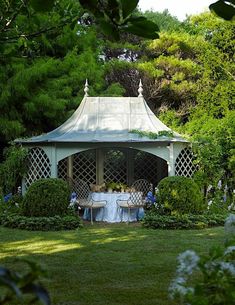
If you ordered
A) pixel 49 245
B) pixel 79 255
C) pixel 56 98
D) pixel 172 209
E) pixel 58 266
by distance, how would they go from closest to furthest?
pixel 58 266 → pixel 79 255 → pixel 49 245 → pixel 172 209 → pixel 56 98

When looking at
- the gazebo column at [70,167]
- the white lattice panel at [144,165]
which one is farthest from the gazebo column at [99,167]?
the white lattice panel at [144,165]

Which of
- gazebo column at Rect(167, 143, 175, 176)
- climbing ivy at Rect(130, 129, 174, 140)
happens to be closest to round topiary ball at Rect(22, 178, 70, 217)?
climbing ivy at Rect(130, 129, 174, 140)

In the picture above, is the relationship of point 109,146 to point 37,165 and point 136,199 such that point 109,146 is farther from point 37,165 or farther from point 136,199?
point 37,165

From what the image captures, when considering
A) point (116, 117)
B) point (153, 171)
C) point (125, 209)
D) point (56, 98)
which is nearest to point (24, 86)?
point (56, 98)

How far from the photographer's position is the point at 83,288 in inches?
230

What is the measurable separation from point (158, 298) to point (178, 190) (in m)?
6.02

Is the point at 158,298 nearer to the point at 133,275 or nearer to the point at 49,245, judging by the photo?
the point at 133,275

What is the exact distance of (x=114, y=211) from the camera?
39.8ft

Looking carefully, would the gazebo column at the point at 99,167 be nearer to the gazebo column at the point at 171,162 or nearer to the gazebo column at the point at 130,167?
the gazebo column at the point at 130,167

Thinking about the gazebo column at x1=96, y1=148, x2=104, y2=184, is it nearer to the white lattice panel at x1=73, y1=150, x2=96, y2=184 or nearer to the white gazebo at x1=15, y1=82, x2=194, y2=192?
the white gazebo at x1=15, y1=82, x2=194, y2=192

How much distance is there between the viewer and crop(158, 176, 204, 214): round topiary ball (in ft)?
36.7

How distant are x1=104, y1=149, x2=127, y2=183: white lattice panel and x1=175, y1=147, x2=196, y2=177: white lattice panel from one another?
1.89 metres

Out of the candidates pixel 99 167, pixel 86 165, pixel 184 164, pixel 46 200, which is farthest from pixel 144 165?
pixel 46 200

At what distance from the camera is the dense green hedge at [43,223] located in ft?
34.6
